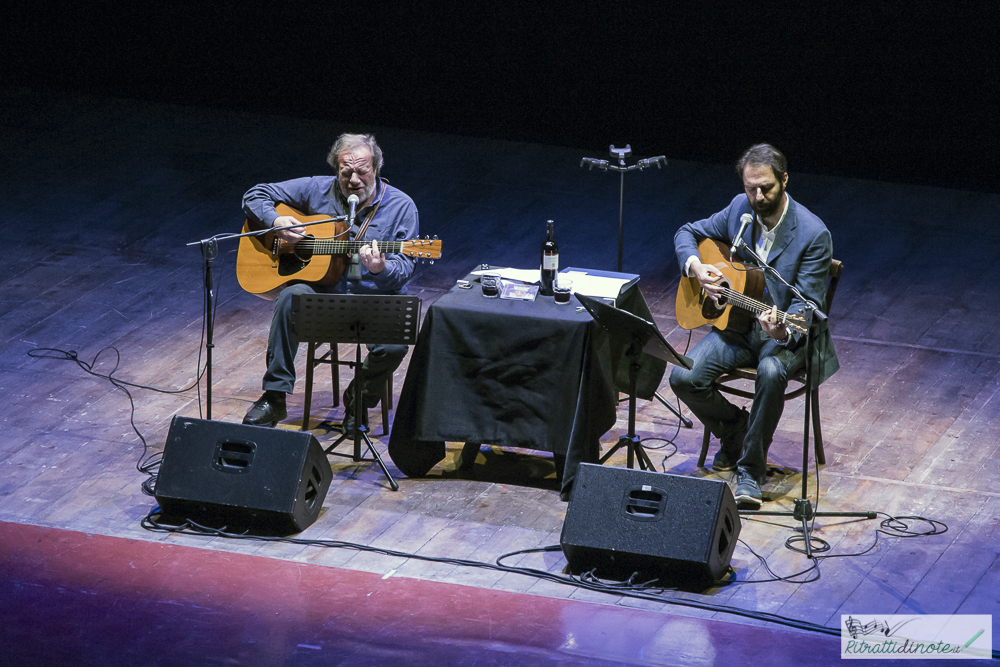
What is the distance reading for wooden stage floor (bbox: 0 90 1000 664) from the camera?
4.76 meters

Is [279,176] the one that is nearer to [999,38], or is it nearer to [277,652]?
[999,38]

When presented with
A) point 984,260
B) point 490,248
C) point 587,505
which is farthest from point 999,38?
point 587,505

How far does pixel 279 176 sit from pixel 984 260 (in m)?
4.90

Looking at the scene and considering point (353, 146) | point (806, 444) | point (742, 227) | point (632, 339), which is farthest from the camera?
point (353, 146)

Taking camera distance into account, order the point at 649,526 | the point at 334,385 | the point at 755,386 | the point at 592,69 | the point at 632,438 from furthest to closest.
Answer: the point at 592,69 < the point at 334,385 < the point at 755,386 < the point at 632,438 < the point at 649,526

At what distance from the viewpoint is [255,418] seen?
5.83 meters

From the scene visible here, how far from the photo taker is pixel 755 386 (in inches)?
214

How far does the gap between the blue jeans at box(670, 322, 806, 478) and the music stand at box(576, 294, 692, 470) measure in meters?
0.21

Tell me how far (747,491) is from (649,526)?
826mm

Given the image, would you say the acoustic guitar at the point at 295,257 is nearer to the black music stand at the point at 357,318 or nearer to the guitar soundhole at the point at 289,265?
the guitar soundhole at the point at 289,265

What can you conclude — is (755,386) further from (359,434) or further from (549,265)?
(359,434)

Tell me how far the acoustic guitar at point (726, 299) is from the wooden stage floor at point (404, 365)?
633mm

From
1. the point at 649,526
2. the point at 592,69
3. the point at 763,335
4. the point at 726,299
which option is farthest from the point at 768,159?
the point at 592,69

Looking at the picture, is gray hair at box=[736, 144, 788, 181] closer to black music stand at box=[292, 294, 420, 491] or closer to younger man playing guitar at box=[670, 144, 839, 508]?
younger man playing guitar at box=[670, 144, 839, 508]
